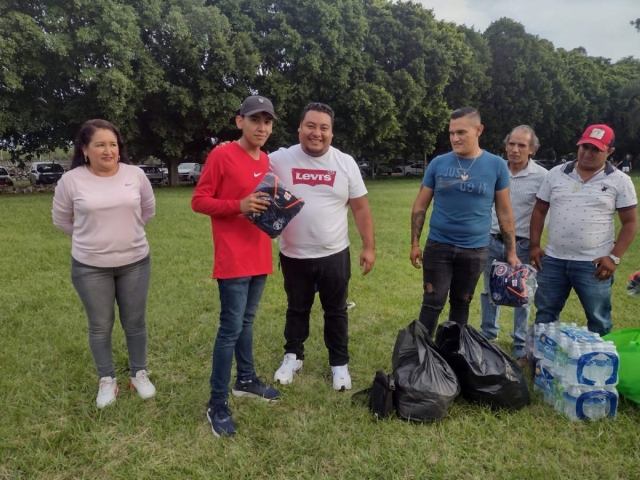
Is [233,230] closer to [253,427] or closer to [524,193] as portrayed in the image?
[253,427]

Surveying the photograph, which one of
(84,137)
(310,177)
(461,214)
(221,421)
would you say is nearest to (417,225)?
(461,214)

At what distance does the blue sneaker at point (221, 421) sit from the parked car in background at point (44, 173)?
25434 millimetres

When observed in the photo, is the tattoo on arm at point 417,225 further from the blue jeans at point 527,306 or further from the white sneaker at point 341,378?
the white sneaker at point 341,378

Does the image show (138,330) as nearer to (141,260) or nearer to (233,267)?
(141,260)

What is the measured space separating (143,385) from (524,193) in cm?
321

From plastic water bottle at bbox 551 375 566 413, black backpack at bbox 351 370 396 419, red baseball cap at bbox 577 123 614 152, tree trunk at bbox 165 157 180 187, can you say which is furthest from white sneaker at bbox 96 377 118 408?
tree trunk at bbox 165 157 180 187

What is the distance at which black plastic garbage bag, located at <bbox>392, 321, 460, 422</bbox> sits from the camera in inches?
110

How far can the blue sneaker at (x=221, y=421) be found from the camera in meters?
2.69

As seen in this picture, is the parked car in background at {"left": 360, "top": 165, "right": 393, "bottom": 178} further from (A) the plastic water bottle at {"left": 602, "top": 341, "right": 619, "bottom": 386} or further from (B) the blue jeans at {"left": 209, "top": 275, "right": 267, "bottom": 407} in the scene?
(B) the blue jeans at {"left": 209, "top": 275, "right": 267, "bottom": 407}

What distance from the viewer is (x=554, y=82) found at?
32969 millimetres

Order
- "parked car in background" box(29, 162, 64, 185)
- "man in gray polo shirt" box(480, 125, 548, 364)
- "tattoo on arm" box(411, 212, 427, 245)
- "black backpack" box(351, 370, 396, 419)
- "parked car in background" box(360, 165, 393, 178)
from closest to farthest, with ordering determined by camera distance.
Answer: "black backpack" box(351, 370, 396, 419)
"tattoo on arm" box(411, 212, 427, 245)
"man in gray polo shirt" box(480, 125, 548, 364)
"parked car in background" box(29, 162, 64, 185)
"parked car in background" box(360, 165, 393, 178)

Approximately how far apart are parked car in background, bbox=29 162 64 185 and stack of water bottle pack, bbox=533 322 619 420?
26.4m

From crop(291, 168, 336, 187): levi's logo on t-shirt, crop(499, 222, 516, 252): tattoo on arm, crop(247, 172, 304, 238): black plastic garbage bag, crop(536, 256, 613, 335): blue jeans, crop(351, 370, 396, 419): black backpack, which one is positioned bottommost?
crop(351, 370, 396, 419): black backpack

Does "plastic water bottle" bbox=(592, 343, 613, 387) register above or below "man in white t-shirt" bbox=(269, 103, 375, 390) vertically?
below
